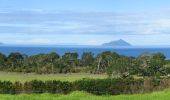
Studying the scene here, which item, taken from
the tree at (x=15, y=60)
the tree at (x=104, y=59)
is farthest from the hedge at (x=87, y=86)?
the tree at (x=15, y=60)

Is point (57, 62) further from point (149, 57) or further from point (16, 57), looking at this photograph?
point (149, 57)

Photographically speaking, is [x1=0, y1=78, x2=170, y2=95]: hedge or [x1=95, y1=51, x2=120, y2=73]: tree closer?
[x1=0, y1=78, x2=170, y2=95]: hedge

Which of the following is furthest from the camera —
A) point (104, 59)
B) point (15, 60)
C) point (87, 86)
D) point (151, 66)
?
point (15, 60)

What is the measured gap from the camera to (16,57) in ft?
219

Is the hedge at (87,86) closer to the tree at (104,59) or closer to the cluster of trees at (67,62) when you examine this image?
the cluster of trees at (67,62)

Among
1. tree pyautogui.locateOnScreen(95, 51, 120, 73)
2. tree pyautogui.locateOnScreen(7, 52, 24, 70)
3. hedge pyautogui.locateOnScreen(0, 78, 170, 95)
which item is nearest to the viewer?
hedge pyautogui.locateOnScreen(0, 78, 170, 95)

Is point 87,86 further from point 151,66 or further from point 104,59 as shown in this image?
point 104,59

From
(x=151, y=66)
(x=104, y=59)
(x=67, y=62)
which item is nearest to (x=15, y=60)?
(x=67, y=62)

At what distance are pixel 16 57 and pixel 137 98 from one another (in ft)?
173

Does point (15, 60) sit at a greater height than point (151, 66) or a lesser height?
greater

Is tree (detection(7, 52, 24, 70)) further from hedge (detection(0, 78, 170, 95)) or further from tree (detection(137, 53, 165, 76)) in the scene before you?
hedge (detection(0, 78, 170, 95))

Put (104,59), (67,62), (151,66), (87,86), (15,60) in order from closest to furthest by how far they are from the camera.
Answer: (87,86)
(151,66)
(104,59)
(67,62)
(15,60)

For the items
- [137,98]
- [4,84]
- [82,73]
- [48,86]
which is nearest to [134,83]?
[48,86]

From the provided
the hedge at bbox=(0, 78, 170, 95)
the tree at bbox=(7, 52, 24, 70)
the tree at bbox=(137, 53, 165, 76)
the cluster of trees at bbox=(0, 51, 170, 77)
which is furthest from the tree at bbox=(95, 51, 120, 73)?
the hedge at bbox=(0, 78, 170, 95)
